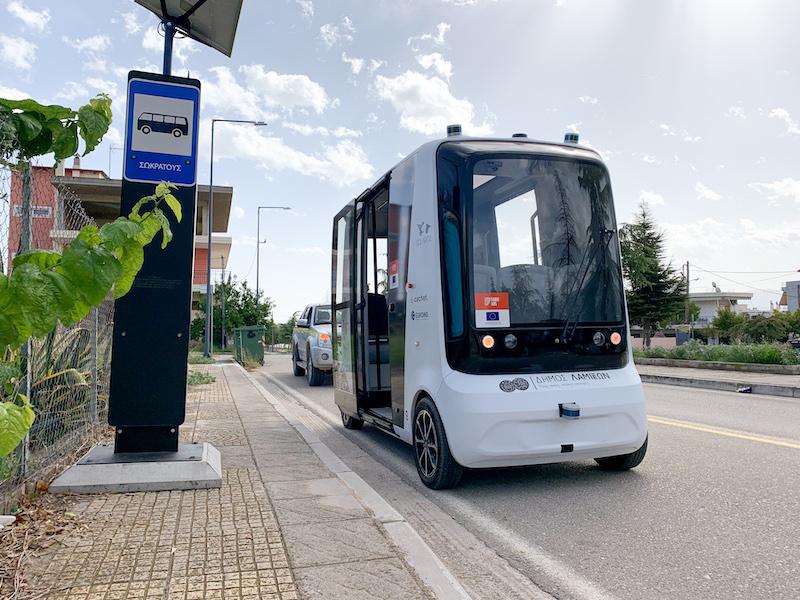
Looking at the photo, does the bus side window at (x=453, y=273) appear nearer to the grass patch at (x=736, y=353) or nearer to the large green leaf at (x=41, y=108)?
the large green leaf at (x=41, y=108)

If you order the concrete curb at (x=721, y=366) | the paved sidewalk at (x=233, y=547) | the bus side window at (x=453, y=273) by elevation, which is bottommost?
the paved sidewalk at (x=233, y=547)

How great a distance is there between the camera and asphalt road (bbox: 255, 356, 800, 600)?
346cm

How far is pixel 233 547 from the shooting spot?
3.58 m

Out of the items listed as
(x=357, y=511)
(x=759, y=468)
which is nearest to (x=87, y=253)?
(x=357, y=511)

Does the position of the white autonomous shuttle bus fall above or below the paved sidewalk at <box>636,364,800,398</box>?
above

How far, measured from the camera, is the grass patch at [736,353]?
17.5 metres

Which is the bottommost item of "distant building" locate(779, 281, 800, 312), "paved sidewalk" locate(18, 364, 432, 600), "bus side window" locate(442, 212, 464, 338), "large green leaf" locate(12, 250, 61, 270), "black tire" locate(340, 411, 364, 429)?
"paved sidewalk" locate(18, 364, 432, 600)

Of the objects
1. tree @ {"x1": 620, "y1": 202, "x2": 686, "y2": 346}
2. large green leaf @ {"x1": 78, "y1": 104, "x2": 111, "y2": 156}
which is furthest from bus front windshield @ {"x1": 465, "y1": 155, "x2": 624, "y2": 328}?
tree @ {"x1": 620, "y1": 202, "x2": 686, "y2": 346}

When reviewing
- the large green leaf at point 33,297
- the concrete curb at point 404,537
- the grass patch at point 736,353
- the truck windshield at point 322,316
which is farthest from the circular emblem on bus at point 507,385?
the grass patch at point 736,353

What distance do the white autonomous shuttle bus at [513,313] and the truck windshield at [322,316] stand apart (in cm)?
954

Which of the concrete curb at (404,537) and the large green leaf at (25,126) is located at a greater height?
the large green leaf at (25,126)

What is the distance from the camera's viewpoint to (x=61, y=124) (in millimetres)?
2191

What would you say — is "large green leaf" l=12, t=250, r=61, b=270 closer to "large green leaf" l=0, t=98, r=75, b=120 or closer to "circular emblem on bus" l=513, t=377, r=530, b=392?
"large green leaf" l=0, t=98, r=75, b=120

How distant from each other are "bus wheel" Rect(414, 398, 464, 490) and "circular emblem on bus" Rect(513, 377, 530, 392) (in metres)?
0.65
